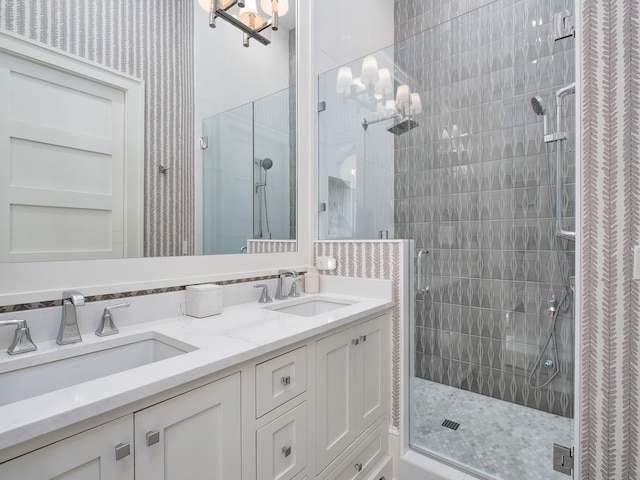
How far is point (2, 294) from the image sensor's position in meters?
0.96

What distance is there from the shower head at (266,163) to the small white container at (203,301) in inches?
29.5

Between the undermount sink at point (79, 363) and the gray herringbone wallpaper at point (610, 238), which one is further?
the gray herringbone wallpaper at point (610, 238)

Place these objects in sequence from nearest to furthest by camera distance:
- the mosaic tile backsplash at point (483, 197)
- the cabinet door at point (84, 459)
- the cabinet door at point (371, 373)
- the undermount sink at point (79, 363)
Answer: the cabinet door at point (84, 459) < the undermount sink at point (79, 363) < the cabinet door at point (371, 373) < the mosaic tile backsplash at point (483, 197)

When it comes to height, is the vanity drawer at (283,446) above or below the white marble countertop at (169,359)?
below

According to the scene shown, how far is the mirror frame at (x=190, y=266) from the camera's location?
1.01 metres

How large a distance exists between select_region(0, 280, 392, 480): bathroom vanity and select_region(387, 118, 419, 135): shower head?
1.17 m

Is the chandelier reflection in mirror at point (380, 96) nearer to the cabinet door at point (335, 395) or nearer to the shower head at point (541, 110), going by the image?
the shower head at point (541, 110)

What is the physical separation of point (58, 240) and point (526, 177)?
2.26 m

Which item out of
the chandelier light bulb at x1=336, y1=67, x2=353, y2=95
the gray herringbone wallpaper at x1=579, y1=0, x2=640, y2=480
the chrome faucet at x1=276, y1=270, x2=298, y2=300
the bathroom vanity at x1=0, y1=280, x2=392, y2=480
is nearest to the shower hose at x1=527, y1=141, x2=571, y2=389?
the gray herringbone wallpaper at x1=579, y1=0, x2=640, y2=480

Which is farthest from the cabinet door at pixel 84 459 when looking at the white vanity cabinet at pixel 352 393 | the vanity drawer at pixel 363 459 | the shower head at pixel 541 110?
the shower head at pixel 541 110

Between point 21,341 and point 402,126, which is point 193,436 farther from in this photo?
point 402,126

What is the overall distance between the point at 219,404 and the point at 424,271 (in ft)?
5.03

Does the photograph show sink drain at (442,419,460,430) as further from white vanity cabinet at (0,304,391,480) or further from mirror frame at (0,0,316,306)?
mirror frame at (0,0,316,306)

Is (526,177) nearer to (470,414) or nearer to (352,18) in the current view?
(470,414)
